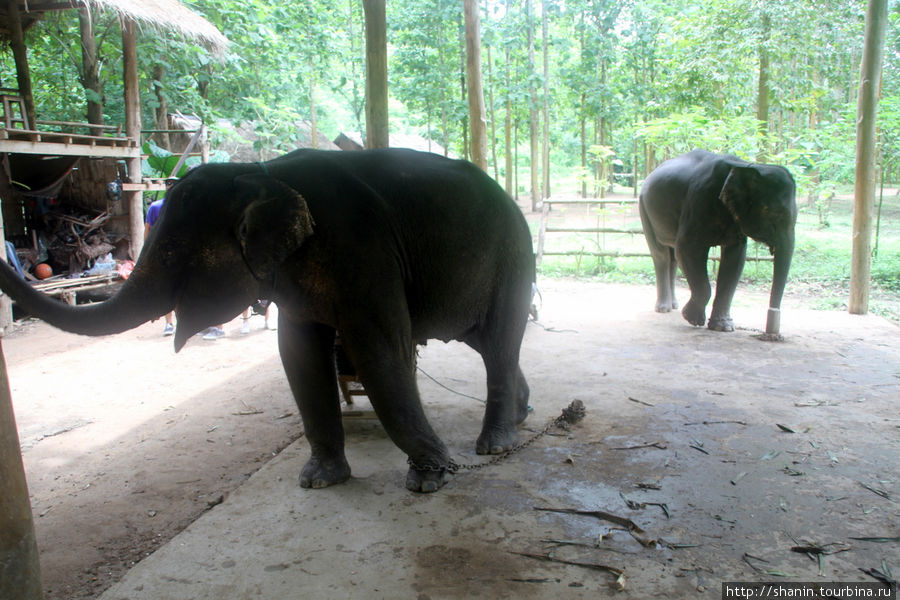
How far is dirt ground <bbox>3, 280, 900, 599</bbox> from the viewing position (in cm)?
262

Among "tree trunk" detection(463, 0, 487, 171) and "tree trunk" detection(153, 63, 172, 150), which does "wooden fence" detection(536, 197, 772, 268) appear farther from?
"tree trunk" detection(153, 63, 172, 150)

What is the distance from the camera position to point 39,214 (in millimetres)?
11047

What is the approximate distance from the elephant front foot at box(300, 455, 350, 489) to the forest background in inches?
357

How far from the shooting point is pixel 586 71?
1945cm

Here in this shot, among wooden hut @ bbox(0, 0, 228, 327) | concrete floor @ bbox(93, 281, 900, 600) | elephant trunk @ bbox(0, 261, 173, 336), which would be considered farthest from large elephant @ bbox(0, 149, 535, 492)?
wooden hut @ bbox(0, 0, 228, 327)

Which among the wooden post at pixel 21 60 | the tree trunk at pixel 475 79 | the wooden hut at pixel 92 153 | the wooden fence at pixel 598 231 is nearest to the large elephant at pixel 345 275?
the tree trunk at pixel 475 79

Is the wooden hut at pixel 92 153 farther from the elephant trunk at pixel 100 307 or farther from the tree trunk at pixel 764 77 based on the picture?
the tree trunk at pixel 764 77

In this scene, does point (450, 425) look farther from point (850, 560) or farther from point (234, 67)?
point (234, 67)

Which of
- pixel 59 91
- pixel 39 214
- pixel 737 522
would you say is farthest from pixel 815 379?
pixel 59 91

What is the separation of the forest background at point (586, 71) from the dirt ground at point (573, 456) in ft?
19.3

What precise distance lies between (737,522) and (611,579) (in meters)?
0.77

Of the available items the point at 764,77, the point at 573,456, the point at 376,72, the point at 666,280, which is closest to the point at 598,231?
the point at 666,280

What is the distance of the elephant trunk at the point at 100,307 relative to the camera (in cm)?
222

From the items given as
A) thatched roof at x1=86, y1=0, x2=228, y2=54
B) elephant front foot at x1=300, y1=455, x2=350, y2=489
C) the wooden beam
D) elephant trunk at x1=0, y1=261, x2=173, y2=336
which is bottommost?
elephant front foot at x1=300, y1=455, x2=350, y2=489
